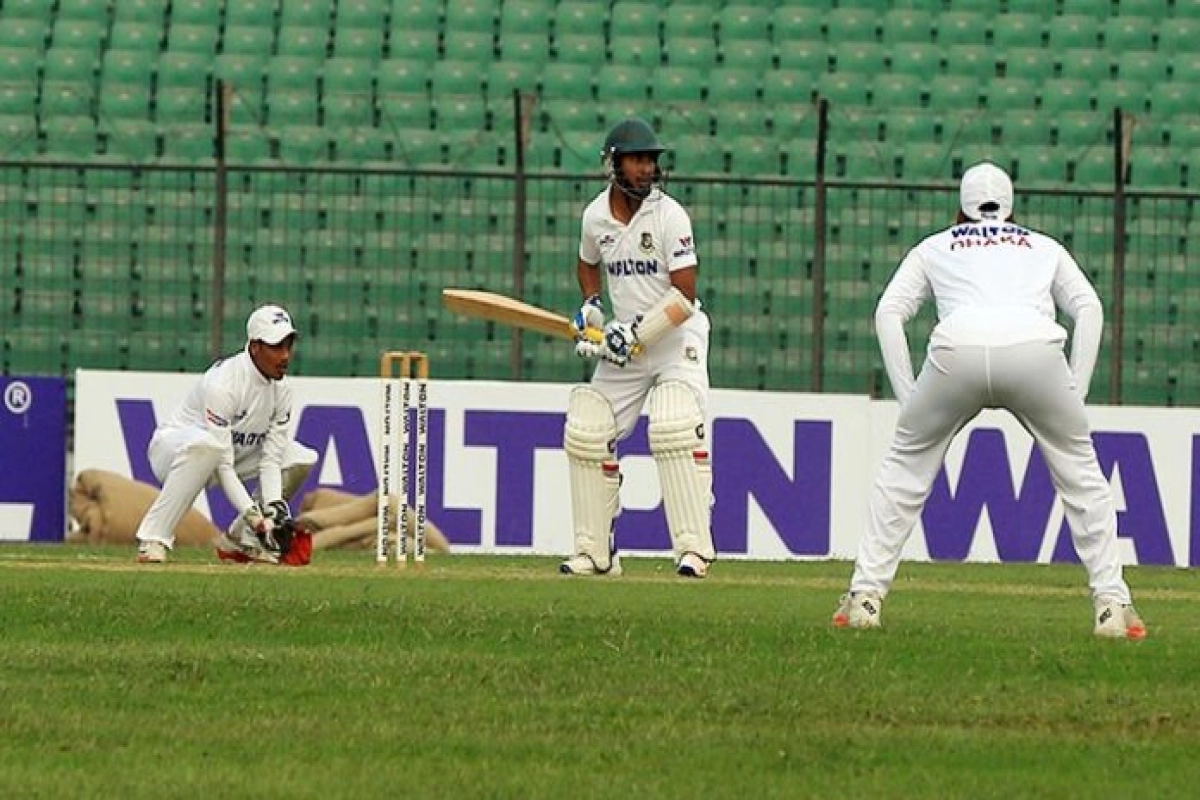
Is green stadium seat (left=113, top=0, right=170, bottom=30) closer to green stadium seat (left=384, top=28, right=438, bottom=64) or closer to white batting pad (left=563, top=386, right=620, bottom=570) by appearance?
green stadium seat (left=384, top=28, right=438, bottom=64)

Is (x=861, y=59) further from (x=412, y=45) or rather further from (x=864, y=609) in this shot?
(x=864, y=609)

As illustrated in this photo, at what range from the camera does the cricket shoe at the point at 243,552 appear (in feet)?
57.5

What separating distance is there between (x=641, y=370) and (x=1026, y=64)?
42.3ft

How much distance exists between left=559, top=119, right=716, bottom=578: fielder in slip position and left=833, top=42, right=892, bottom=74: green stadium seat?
39.6 feet

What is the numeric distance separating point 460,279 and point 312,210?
1303mm

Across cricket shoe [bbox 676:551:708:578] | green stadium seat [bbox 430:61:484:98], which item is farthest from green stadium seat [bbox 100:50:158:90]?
cricket shoe [bbox 676:551:708:578]

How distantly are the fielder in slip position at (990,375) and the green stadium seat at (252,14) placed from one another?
17174mm

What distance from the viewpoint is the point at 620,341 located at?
1595 centimetres

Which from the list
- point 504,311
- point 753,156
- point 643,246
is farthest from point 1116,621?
point 753,156

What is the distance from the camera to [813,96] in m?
27.6

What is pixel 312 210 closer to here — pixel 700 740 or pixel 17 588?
pixel 17 588

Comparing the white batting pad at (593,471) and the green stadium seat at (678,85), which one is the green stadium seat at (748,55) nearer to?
the green stadium seat at (678,85)

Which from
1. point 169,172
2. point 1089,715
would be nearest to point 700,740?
point 1089,715

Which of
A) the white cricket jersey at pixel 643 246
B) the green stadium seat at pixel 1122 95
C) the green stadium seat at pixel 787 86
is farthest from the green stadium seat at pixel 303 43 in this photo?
the white cricket jersey at pixel 643 246
